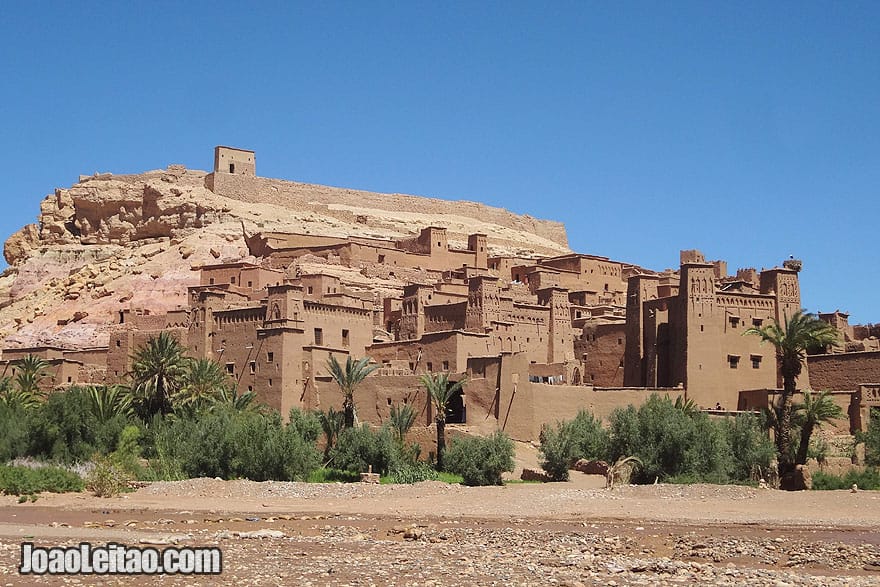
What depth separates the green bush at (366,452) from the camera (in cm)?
3647

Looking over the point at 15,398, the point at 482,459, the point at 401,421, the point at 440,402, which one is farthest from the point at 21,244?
the point at 482,459

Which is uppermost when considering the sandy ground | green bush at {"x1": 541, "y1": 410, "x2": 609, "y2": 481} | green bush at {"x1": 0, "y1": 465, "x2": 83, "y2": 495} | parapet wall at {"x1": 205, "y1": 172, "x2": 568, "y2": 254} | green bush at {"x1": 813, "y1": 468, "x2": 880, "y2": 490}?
parapet wall at {"x1": 205, "y1": 172, "x2": 568, "y2": 254}

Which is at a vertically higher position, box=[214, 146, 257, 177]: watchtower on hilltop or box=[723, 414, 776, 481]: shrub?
box=[214, 146, 257, 177]: watchtower on hilltop

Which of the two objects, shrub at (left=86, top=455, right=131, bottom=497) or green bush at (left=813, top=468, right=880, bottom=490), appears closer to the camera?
shrub at (left=86, top=455, right=131, bottom=497)

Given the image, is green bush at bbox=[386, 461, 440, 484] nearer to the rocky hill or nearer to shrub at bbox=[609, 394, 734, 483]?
shrub at bbox=[609, 394, 734, 483]

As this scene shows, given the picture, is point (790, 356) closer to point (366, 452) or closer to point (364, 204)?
point (366, 452)

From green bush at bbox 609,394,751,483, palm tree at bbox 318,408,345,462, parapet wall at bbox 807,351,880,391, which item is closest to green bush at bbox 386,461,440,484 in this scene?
palm tree at bbox 318,408,345,462

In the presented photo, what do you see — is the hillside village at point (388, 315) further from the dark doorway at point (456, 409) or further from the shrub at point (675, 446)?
the shrub at point (675, 446)

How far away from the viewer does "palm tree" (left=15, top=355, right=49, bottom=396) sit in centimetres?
4594

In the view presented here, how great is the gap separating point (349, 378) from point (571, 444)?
7.88 meters

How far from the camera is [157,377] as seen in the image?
4103cm

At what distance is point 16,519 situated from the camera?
25984mm

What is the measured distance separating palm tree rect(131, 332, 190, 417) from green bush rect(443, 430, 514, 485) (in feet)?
34.7

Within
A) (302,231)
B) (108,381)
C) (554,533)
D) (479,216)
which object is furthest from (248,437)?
(479,216)
